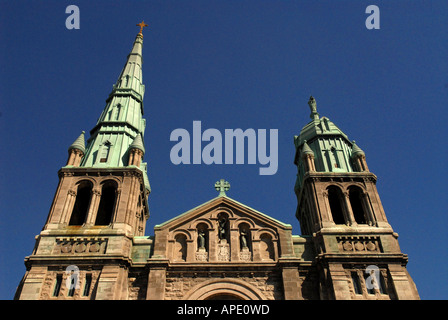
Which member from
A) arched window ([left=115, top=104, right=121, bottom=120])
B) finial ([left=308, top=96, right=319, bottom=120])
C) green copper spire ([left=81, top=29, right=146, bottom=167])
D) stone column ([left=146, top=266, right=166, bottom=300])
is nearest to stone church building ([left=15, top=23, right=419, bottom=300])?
stone column ([left=146, top=266, right=166, bottom=300])

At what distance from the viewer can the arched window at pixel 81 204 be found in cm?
2642

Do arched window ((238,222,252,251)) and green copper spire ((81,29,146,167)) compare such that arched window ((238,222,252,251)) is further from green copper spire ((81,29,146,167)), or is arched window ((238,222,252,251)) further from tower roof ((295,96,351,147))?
tower roof ((295,96,351,147))

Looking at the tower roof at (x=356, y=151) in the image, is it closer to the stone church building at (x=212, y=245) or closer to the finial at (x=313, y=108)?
the stone church building at (x=212, y=245)

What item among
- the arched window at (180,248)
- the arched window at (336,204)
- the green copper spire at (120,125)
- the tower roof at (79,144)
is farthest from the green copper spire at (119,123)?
the arched window at (336,204)

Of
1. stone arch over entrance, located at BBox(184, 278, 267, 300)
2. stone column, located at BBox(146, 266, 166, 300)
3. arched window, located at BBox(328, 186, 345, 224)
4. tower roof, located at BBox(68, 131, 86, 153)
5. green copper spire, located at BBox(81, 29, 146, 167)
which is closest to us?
stone column, located at BBox(146, 266, 166, 300)

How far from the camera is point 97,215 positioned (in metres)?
26.9

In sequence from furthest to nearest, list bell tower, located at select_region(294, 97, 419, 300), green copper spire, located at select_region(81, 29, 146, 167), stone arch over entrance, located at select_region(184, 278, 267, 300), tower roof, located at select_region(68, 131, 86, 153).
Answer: green copper spire, located at select_region(81, 29, 146, 167) → tower roof, located at select_region(68, 131, 86, 153) → bell tower, located at select_region(294, 97, 419, 300) → stone arch over entrance, located at select_region(184, 278, 267, 300)

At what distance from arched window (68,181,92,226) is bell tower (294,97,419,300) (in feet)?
48.9

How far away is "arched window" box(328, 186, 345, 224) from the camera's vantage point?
90.6 feet

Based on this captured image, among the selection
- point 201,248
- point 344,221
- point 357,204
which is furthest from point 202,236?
point 357,204

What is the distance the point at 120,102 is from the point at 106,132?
414 cm

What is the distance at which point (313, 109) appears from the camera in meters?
36.5

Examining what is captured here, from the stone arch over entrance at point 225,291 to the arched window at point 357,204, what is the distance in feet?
32.1
